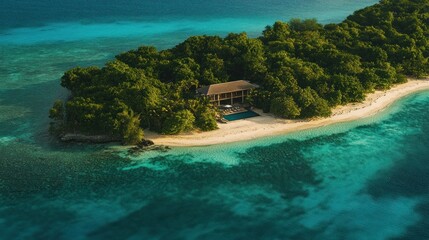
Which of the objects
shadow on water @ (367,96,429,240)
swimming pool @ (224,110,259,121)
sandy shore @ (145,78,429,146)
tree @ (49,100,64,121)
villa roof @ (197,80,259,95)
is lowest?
shadow on water @ (367,96,429,240)

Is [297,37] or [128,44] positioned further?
[128,44]

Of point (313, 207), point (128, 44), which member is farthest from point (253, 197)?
point (128, 44)

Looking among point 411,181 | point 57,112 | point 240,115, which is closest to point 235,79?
point 240,115

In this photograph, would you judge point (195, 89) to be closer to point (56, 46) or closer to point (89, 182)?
point (89, 182)

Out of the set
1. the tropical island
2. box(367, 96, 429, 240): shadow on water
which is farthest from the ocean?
the tropical island

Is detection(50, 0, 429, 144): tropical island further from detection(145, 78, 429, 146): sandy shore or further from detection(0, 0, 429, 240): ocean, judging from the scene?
detection(0, 0, 429, 240): ocean

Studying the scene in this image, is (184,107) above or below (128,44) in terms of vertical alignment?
below

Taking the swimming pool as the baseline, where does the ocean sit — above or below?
below
